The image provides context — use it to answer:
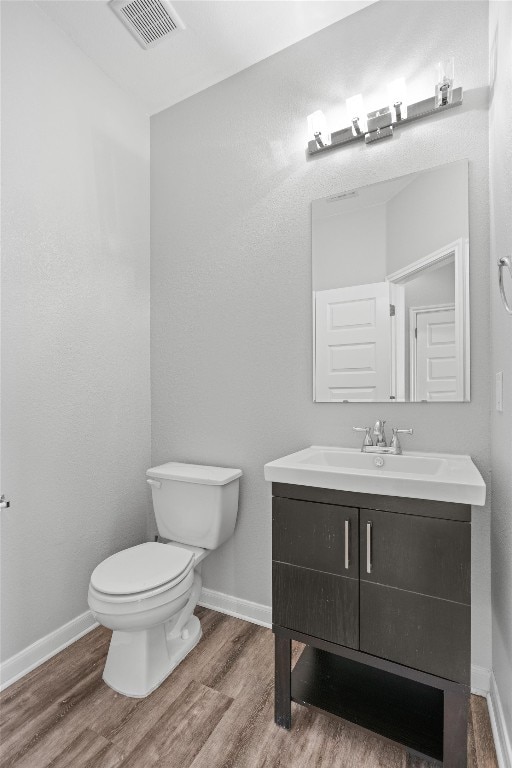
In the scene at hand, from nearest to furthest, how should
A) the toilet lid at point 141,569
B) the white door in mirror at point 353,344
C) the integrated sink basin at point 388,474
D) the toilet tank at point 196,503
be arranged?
the integrated sink basin at point 388,474
the toilet lid at point 141,569
the white door in mirror at point 353,344
the toilet tank at point 196,503

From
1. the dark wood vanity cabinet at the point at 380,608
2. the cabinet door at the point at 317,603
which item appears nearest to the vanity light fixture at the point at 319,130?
the dark wood vanity cabinet at the point at 380,608

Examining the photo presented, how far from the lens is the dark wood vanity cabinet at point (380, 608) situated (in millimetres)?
1150

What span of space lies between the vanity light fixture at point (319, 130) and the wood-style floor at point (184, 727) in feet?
7.38

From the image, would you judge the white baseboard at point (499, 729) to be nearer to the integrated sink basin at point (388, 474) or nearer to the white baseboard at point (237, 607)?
the integrated sink basin at point (388, 474)

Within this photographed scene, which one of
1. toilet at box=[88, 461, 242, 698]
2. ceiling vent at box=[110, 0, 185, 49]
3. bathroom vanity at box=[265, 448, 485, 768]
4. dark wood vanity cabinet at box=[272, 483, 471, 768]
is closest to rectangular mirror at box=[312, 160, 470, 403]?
bathroom vanity at box=[265, 448, 485, 768]

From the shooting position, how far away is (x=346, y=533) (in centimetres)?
130

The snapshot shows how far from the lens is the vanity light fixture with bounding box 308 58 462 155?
5.04ft

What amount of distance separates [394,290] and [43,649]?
2.16 meters

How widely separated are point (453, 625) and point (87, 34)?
110 inches

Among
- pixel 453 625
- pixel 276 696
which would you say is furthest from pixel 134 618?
pixel 453 625

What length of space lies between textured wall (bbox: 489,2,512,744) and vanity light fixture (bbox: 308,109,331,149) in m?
0.65

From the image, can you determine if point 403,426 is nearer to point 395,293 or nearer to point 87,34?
point 395,293

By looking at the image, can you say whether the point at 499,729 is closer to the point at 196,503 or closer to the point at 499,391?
the point at 499,391

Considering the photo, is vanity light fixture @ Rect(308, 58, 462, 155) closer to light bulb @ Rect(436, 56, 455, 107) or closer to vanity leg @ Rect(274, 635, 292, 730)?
light bulb @ Rect(436, 56, 455, 107)
